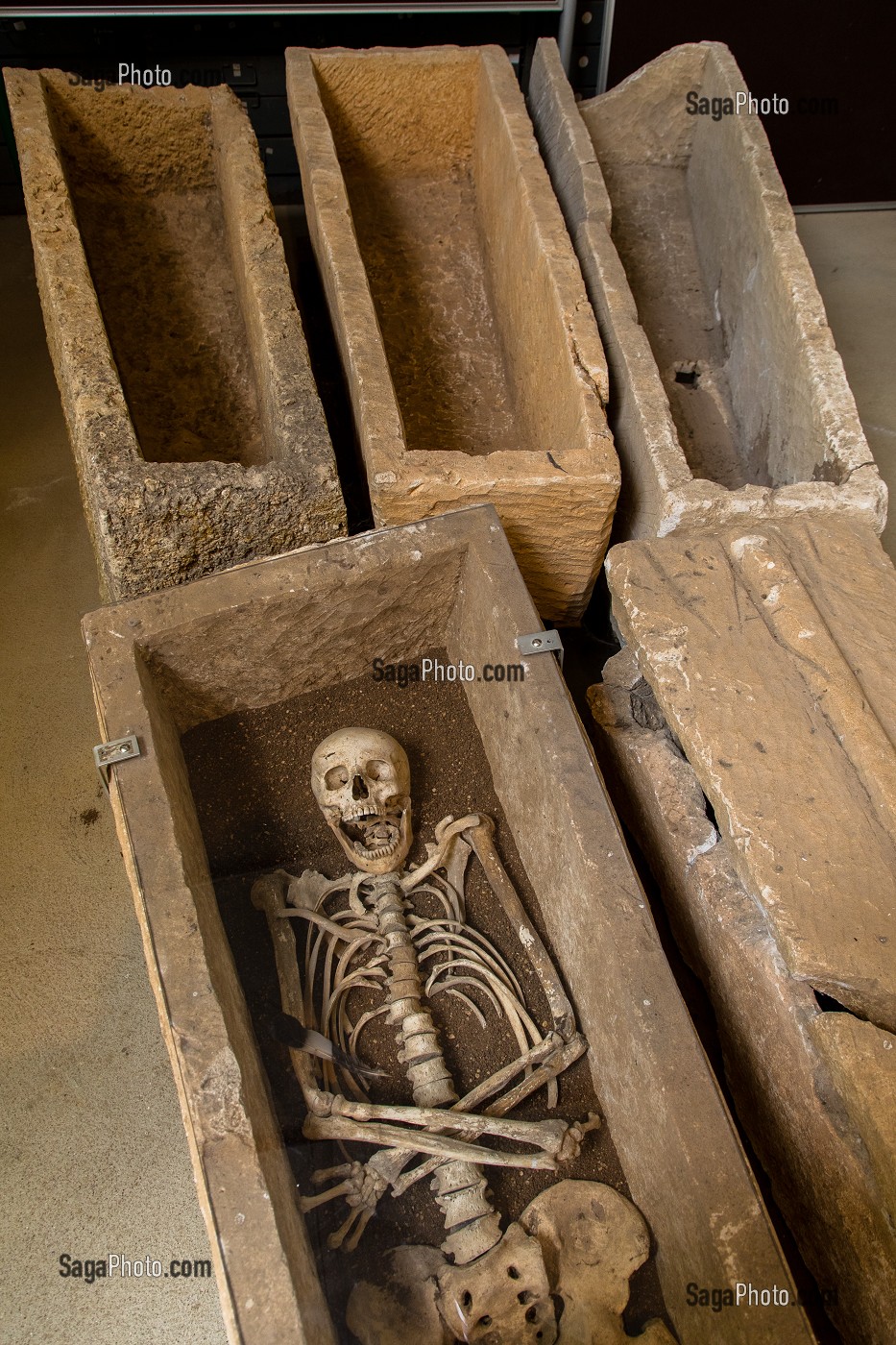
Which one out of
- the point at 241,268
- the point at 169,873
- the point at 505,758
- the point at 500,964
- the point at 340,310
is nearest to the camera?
the point at 169,873

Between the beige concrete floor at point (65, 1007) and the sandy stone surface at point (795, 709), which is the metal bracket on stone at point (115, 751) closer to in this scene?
the beige concrete floor at point (65, 1007)

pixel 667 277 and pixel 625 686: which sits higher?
pixel 667 277

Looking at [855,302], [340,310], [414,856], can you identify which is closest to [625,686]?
[414,856]

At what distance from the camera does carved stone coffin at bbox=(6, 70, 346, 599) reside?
2877 millimetres

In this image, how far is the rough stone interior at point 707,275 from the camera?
3.56 m

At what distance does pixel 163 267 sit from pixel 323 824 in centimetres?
241

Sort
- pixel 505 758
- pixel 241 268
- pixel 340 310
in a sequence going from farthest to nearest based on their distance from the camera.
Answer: pixel 241 268, pixel 340 310, pixel 505 758

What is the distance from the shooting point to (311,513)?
295 centimetres

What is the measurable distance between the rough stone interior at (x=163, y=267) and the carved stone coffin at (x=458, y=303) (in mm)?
468

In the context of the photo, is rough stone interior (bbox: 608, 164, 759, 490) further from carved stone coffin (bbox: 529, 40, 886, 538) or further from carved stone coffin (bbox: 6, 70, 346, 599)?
carved stone coffin (bbox: 6, 70, 346, 599)

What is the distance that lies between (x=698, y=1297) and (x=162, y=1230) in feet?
4.37

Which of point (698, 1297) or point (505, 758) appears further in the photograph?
point (505, 758)

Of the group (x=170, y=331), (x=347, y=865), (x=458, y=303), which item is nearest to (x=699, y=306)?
(x=458, y=303)

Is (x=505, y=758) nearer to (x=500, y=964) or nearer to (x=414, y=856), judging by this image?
(x=414, y=856)
